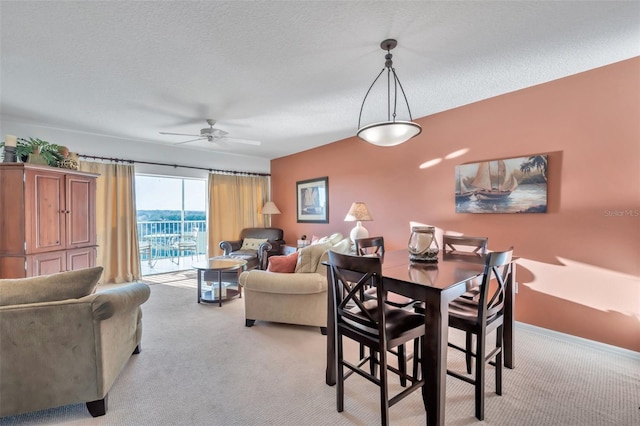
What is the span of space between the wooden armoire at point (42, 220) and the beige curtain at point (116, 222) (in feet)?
2.45

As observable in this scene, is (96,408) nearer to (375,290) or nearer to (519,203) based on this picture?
(375,290)

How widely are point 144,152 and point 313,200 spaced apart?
3205mm

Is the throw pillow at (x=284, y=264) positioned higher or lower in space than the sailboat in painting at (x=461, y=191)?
lower

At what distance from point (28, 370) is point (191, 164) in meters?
4.58

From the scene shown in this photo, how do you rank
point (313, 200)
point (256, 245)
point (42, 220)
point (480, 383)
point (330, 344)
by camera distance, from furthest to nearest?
point (256, 245) → point (313, 200) → point (42, 220) → point (330, 344) → point (480, 383)

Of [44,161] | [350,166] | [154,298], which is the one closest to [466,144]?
[350,166]

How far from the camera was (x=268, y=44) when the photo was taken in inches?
86.0

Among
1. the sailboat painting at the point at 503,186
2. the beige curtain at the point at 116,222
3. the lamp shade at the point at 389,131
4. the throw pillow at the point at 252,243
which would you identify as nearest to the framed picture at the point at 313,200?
the throw pillow at the point at 252,243

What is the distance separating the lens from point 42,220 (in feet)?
11.2

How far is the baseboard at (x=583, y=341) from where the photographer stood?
2.43m

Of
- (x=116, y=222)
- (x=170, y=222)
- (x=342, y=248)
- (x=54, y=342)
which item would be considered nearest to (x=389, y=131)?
(x=342, y=248)

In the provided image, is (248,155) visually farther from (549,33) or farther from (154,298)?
(549,33)

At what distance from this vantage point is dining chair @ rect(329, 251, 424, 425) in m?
1.56

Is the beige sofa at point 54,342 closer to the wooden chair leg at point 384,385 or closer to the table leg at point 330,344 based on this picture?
the table leg at point 330,344
